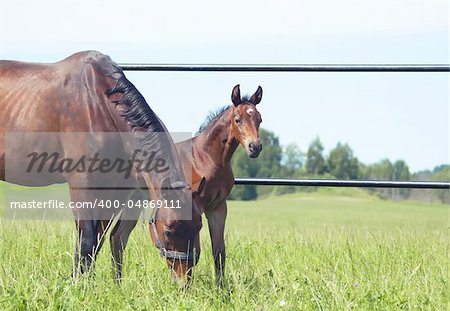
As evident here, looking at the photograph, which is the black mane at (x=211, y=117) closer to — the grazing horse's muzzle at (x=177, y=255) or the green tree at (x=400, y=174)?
the grazing horse's muzzle at (x=177, y=255)

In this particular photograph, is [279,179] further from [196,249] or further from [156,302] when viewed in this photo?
[156,302]

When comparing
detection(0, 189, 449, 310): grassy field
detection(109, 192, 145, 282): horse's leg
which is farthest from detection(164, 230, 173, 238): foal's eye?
detection(109, 192, 145, 282): horse's leg

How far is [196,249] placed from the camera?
3277mm

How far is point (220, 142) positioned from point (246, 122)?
0.63 ft

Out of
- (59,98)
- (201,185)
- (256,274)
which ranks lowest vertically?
(256,274)

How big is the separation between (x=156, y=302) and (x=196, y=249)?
0.46 m

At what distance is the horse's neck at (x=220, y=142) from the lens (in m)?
4.06

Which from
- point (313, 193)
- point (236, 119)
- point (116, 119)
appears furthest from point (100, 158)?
point (313, 193)

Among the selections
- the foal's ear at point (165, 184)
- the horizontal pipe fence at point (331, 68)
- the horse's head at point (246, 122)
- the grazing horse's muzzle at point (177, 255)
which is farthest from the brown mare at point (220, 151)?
the grazing horse's muzzle at point (177, 255)

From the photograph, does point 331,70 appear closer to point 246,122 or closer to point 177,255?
point 246,122

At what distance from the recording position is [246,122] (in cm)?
404

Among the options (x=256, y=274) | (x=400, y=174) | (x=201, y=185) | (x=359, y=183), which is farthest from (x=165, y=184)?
(x=400, y=174)

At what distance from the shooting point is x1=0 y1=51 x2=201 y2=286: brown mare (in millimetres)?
3354

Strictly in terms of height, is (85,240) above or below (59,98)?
below
